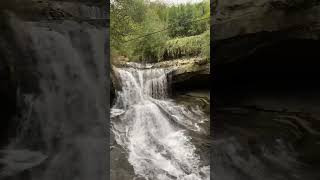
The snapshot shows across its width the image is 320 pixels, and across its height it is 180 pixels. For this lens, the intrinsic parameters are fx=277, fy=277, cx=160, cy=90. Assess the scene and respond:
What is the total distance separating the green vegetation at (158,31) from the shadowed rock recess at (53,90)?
352 cm

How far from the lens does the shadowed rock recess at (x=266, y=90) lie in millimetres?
2560

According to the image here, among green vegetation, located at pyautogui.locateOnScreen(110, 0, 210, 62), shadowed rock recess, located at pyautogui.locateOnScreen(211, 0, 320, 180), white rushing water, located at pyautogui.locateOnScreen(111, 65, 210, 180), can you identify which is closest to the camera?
shadowed rock recess, located at pyautogui.locateOnScreen(211, 0, 320, 180)

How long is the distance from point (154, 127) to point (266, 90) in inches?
112

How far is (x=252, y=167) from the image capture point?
2816 millimetres

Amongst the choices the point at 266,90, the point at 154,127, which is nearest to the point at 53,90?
the point at 266,90

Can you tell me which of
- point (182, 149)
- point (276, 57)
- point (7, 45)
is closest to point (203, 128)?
point (182, 149)

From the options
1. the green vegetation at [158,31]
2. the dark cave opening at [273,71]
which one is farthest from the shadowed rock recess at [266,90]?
the green vegetation at [158,31]

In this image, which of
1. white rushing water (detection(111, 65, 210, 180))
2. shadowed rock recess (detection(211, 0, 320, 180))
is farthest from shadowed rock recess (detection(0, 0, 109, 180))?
white rushing water (detection(111, 65, 210, 180))

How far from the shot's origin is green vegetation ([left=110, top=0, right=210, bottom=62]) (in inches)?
259

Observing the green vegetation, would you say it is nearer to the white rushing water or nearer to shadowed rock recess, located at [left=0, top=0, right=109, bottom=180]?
the white rushing water

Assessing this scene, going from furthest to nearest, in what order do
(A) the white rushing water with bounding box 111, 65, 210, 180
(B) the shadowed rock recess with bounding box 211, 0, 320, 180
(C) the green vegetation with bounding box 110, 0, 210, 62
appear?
1. (C) the green vegetation with bounding box 110, 0, 210, 62
2. (A) the white rushing water with bounding box 111, 65, 210, 180
3. (B) the shadowed rock recess with bounding box 211, 0, 320, 180

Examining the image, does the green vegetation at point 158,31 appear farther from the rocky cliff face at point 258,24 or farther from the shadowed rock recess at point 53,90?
the shadowed rock recess at point 53,90

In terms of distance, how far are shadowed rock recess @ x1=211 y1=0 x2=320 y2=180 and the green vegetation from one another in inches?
122

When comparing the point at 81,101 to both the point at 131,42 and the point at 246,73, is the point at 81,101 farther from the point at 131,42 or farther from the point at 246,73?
the point at 131,42
